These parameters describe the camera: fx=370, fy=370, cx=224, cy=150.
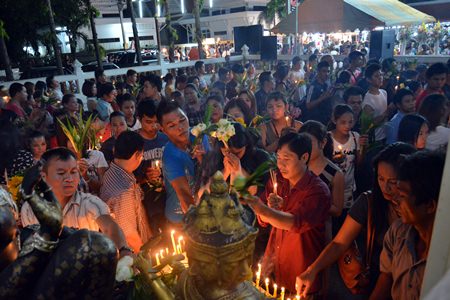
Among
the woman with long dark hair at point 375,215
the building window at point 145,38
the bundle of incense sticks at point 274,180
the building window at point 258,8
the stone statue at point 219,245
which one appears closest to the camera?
the stone statue at point 219,245

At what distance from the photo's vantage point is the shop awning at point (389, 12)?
1073 cm

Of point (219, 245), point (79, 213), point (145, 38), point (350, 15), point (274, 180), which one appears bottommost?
point (79, 213)

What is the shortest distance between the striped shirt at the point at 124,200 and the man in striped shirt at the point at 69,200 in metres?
0.47

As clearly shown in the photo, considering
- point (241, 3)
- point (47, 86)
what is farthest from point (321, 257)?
point (241, 3)

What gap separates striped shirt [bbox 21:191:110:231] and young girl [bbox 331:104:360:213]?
9.36 ft

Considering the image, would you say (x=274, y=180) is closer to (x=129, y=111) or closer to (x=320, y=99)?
(x=129, y=111)

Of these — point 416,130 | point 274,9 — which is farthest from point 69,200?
point 274,9

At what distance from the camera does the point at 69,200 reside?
3.04m

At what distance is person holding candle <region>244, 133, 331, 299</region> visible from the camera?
2.89 meters

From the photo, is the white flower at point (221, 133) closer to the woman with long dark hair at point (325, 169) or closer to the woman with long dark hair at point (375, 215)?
the woman with long dark hair at point (325, 169)

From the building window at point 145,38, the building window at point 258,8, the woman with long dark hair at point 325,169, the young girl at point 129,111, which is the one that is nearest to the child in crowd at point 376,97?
the woman with long dark hair at point 325,169

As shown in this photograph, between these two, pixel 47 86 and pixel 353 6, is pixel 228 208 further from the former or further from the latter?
pixel 353 6

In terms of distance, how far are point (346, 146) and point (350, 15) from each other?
25.4 ft

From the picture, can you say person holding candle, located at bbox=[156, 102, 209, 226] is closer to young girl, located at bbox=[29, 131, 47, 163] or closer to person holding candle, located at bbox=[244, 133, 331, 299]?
person holding candle, located at bbox=[244, 133, 331, 299]
